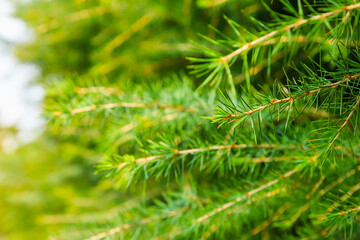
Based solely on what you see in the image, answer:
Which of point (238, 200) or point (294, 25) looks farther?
point (238, 200)

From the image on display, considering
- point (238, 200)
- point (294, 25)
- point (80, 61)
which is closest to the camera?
point (294, 25)

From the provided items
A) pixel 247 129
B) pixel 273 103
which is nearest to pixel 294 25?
pixel 273 103

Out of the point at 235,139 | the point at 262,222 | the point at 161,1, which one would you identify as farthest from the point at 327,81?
the point at 161,1

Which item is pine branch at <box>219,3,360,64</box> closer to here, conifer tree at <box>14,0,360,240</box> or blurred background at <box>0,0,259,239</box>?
conifer tree at <box>14,0,360,240</box>

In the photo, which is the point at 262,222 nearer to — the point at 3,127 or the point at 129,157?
the point at 129,157

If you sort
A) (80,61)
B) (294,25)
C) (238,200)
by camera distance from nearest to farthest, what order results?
(294,25) < (238,200) < (80,61)

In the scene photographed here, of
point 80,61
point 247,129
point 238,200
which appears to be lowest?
point 238,200

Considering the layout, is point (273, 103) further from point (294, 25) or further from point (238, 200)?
point (238, 200)

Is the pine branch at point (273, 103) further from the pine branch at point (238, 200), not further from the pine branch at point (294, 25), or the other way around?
the pine branch at point (238, 200)

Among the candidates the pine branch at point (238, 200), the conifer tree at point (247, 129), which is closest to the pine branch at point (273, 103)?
the conifer tree at point (247, 129)
